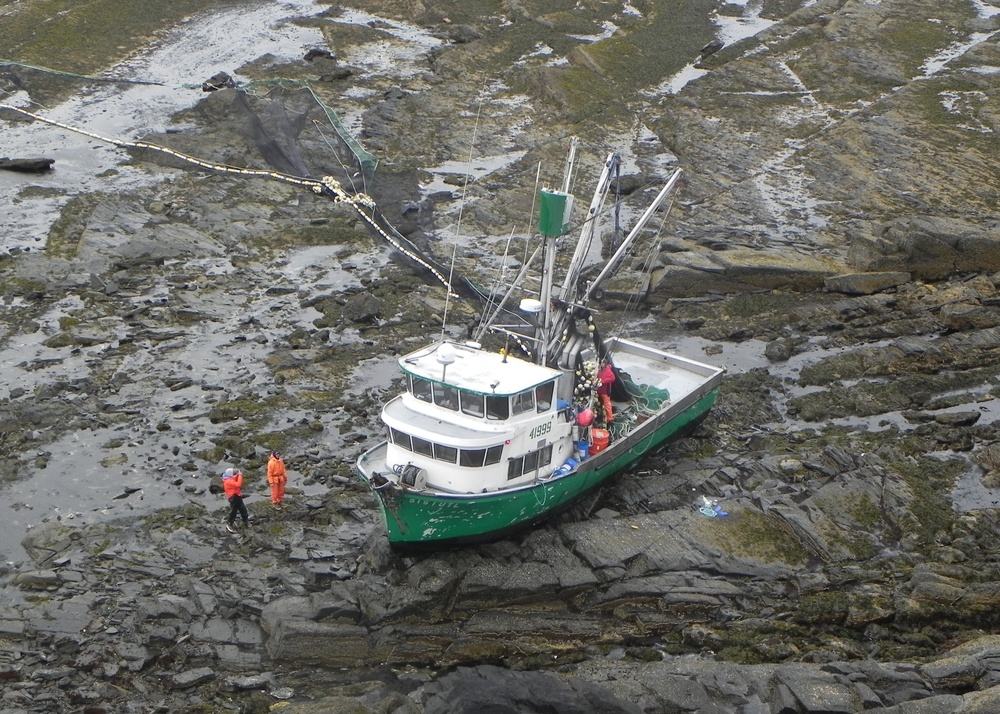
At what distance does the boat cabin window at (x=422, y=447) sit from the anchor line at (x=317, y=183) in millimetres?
10248

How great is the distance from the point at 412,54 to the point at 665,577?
108ft

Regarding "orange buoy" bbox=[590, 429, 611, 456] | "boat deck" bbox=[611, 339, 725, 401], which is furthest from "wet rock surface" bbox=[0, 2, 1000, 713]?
"orange buoy" bbox=[590, 429, 611, 456]

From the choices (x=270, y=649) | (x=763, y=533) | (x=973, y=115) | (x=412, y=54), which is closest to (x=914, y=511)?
(x=763, y=533)

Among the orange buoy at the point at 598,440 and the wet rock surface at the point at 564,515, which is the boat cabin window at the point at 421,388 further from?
the orange buoy at the point at 598,440

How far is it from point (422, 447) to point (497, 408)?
1.42 meters

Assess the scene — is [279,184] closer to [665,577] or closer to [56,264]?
[56,264]

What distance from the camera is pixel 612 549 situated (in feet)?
61.2

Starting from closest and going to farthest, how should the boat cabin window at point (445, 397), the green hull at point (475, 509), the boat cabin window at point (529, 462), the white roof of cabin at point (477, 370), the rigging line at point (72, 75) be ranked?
1. the green hull at point (475, 509)
2. the white roof of cabin at point (477, 370)
3. the boat cabin window at point (445, 397)
4. the boat cabin window at point (529, 462)
5. the rigging line at point (72, 75)

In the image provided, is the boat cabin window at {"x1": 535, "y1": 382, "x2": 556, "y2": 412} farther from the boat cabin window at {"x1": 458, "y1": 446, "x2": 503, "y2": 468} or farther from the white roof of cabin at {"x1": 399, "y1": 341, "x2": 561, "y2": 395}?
the boat cabin window at {"x1": 458, "y1": 446, "x2": 503, "y2": 468}

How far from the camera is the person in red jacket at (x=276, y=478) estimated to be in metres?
20.0

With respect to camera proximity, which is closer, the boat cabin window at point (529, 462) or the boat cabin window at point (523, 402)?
the boat cabin window at point (523, 402)

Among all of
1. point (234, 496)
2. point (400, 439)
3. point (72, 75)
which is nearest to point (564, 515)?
point (400, 439)

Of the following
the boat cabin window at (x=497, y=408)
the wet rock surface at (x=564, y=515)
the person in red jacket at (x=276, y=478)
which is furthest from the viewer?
the person in red jacket at (x=276, y=478)

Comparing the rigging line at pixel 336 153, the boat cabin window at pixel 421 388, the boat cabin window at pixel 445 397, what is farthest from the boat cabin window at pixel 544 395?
the rigging line at pixel 336 153
